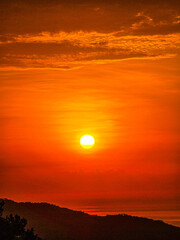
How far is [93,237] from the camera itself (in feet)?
342

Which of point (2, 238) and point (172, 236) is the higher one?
point (172, 236)

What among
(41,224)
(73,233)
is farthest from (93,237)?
(41,224)

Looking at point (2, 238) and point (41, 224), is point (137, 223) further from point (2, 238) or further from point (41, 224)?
point (2, 238)

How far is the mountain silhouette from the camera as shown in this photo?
96.4 meters

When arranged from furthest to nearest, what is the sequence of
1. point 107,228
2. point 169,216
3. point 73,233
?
point 169,216 < point 107,228 < point 73,233

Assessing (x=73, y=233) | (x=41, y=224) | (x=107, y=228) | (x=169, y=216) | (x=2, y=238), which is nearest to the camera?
(x=2, y=238)

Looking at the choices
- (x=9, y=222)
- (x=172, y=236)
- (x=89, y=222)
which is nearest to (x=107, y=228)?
(x=89, y=222)

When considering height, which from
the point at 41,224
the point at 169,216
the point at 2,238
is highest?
the point at 169,216

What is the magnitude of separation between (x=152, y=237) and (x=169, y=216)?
66.1 m

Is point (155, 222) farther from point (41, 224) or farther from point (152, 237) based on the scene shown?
point (41, 224)

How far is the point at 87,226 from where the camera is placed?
106 m

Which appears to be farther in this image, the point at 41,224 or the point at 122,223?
the point at 122,223

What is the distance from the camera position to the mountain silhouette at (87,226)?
9644 cm

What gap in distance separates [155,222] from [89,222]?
487 inches
